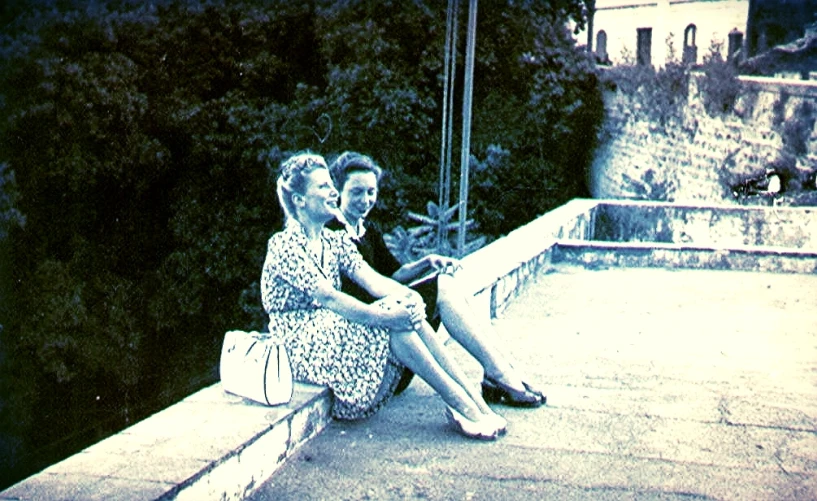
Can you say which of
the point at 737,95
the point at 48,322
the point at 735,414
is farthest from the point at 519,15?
the point at 735,414

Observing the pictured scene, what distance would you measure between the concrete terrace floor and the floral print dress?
0.18m

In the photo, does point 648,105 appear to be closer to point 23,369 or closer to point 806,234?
point 806,234

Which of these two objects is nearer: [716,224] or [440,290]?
[440,290]

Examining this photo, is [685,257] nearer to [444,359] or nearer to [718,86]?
[444,359]

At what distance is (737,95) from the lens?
15.7m

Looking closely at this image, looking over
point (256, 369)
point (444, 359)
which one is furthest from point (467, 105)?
point (256, 369)

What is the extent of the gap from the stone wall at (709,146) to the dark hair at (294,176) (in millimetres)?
10744

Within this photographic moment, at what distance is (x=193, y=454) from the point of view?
314cm

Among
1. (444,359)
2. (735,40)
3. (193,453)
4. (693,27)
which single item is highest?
(693,27)

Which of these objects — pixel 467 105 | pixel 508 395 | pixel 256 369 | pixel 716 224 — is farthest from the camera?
pixel 716 224

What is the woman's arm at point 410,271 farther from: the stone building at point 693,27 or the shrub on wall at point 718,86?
the stone building at point 693,27

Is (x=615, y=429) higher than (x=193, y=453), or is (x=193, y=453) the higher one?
(x=193, y=453)

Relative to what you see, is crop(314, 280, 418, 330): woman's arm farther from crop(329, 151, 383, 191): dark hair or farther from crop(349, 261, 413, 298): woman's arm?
crop(329, 151, 383, 191): dark hair

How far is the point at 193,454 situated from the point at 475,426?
1251 mm
